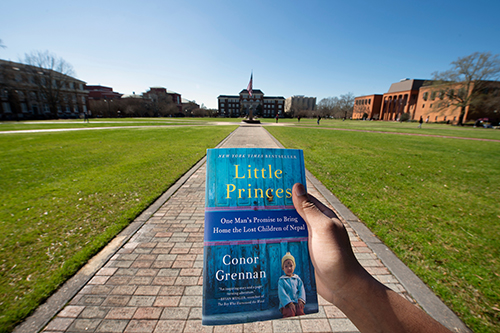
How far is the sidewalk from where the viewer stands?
197cm

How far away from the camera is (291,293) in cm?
136

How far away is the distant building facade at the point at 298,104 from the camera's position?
9996 cm

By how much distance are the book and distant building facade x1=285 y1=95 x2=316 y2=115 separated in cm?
10283

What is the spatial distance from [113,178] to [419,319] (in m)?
7.38

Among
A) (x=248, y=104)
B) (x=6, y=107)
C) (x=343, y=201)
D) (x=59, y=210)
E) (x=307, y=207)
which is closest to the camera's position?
(x=307, y=207)

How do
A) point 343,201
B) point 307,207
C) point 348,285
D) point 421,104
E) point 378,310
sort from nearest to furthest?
point 378,310 < point 348,285 < point 307,207 < point 343,201 < point 421,104

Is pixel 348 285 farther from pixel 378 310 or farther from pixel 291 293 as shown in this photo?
pixel 291 293

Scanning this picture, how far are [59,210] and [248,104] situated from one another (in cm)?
10575

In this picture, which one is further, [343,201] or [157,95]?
[157,95]

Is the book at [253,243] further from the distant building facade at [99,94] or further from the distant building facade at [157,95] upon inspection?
the distant building facade at [99,94]

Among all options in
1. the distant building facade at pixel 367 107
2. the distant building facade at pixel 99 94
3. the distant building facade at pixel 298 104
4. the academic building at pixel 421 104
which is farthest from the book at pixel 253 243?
the distant building facade at pixel 298 104

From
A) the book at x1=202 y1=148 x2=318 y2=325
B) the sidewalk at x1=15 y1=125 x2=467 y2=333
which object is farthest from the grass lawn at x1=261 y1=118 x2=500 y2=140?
the book at x1=202 y1=148 x2=318 y2=325

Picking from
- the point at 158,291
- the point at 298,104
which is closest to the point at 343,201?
the point at 158,291

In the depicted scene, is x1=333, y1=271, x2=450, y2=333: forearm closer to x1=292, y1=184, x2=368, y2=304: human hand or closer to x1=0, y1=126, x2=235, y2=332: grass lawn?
x1=292, y1=184, x2=368, y2=304: human hand
